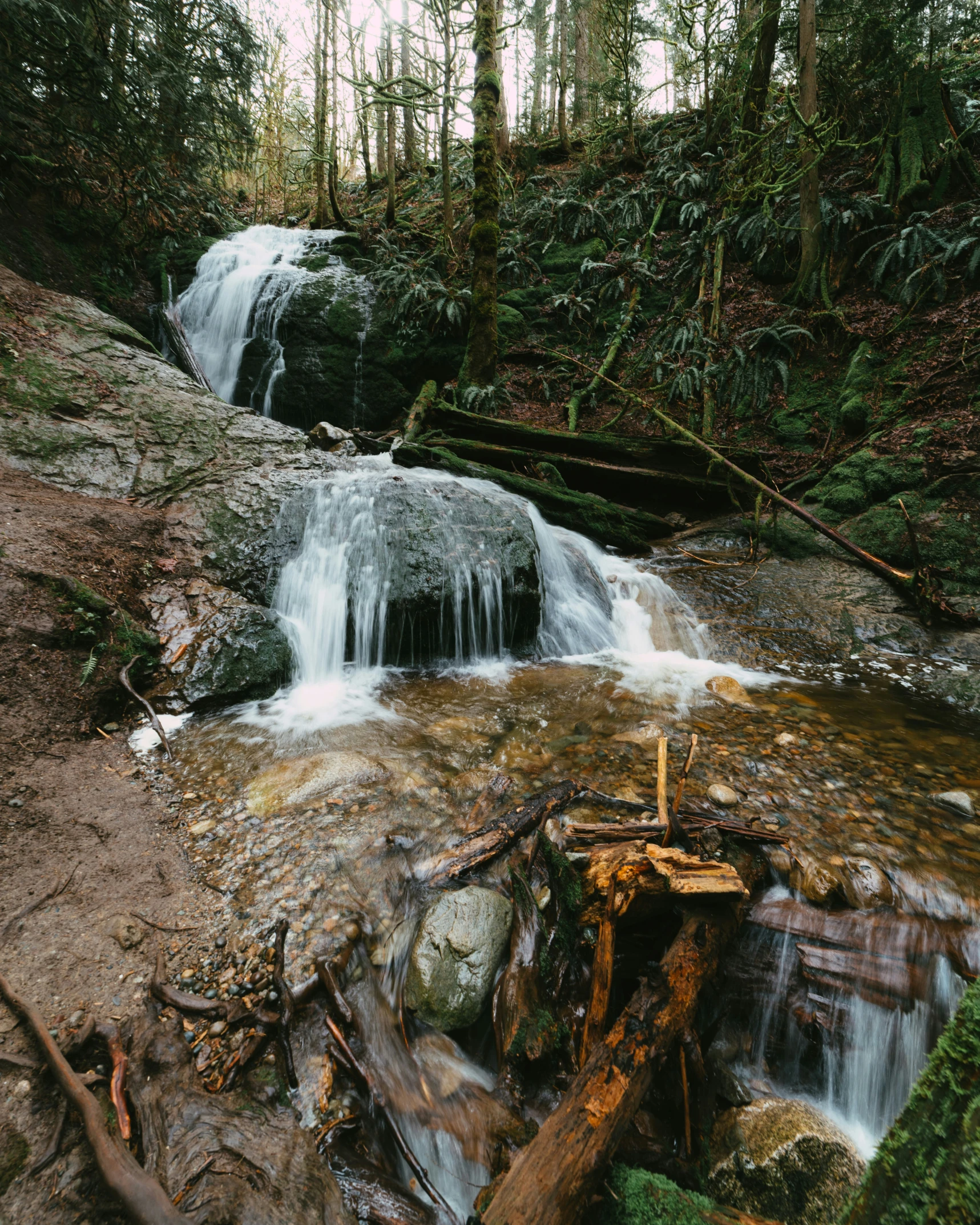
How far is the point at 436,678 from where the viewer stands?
15.8ft

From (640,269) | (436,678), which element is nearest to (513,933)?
(436,678)

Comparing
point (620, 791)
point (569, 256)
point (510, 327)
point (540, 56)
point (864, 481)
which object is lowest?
point (620, 791)

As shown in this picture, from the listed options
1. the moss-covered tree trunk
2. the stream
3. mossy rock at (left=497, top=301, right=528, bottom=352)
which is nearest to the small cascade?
the stream

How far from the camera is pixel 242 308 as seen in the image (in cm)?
1070

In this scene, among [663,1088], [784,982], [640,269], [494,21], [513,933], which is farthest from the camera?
[640,269]

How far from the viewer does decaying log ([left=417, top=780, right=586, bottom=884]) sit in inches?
96.0

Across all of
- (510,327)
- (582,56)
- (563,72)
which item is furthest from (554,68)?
(510,327)

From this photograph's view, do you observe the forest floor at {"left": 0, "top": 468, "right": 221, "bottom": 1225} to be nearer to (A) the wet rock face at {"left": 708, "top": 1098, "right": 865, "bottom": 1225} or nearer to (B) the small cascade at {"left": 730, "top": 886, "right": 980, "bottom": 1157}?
(A) the wet rock face at {"left": 708, "top": 1098, "right": 865, "bottom": 1225}

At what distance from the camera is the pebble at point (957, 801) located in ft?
9.39

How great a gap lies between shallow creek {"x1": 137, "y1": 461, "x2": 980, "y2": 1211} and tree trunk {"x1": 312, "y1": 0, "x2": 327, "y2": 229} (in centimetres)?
1456

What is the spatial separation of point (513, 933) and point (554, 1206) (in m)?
0.90

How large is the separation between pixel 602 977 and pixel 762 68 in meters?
15.6

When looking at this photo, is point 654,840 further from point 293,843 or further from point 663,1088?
point 293,843

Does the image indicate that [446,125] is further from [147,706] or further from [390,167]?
[147,706]
